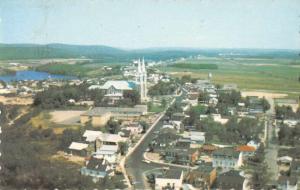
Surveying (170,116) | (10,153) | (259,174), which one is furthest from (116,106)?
(259,174)

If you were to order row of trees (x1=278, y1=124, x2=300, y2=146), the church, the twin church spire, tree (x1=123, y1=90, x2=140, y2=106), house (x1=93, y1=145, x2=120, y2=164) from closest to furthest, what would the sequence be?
house (x1=93, y1=145, x2=120, y2=164), row of trees (x1=278, y1=124, x2=300, y2=146), tree (x1=123, y1=90, x2=140, y2=106), the church, the twin church spire

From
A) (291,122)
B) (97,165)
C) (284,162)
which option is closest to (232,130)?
(291,122)

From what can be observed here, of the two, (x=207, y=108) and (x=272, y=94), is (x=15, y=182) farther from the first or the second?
(x=272, y=94)

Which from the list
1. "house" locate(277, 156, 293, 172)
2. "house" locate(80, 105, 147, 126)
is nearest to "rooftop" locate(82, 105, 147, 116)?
"house" locate(80, 105, 147, 126)

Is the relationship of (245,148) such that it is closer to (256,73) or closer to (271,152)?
(271,152)

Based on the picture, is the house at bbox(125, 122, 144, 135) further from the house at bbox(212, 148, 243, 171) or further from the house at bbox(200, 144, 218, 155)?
the house at bbox(212, 148, 243, 171)

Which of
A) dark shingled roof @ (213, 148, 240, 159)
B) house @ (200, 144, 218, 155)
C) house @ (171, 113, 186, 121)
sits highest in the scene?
house @ (171, 113, 186, 121)

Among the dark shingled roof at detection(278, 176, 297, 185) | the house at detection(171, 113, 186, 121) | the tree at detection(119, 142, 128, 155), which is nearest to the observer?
the dark shingled roof at detection(278, 176, 297, 185)
